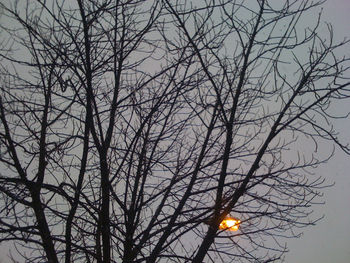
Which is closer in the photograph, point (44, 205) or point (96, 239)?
point (44, 205)

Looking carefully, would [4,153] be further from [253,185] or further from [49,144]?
[253,185]

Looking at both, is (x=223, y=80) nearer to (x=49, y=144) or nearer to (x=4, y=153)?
(x=49, y=144)

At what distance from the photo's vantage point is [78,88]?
227 inches

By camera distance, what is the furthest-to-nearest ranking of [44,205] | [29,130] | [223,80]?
[223,80] < [29,130] < [44,205]

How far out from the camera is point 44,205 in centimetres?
530

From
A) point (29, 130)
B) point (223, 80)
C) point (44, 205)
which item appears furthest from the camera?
point (223, 80)

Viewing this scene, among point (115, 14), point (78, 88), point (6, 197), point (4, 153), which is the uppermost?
point (115, 14)

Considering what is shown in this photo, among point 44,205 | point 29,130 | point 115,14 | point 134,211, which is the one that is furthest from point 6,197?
point 115,14

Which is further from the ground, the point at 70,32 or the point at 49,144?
the point at 70,32

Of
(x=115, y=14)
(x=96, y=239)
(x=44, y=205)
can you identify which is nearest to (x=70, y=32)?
(x=115, y=14)

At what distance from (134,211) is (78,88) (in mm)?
1608

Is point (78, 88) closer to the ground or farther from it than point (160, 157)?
farther from it

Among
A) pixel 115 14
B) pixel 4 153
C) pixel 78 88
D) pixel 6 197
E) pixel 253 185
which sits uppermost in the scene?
pixel 115 14

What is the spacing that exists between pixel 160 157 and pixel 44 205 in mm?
1744
